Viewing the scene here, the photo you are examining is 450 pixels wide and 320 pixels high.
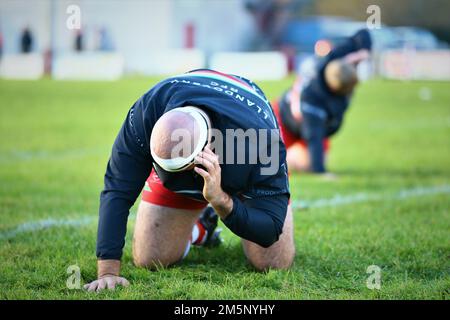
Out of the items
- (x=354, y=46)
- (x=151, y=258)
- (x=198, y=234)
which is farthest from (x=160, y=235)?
(x=354, y=46)

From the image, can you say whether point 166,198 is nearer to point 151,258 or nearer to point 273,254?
point 151,258

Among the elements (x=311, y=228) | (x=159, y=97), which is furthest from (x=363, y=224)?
(x=159, y=97)

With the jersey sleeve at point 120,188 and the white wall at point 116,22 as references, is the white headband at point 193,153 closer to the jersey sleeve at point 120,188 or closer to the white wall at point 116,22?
the jersey sleeve at point 120,188

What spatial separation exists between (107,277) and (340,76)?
4.85 metres

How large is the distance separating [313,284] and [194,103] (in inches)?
48.8

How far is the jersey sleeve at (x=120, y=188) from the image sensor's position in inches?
145

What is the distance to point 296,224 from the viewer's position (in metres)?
5.55

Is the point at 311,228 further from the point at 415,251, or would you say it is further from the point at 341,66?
the point at 341,66

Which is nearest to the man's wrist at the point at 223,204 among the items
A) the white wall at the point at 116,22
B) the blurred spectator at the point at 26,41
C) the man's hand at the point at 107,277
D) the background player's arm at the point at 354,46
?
the man's hand at the point at 107,277

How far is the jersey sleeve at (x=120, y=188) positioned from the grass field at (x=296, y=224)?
27 centimetres

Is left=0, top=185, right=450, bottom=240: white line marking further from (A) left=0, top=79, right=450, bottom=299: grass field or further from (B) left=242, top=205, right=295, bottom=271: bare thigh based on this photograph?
(B) left=242, top=205, right=295, bottom=271: bare thigh

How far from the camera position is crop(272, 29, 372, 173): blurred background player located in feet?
25.9

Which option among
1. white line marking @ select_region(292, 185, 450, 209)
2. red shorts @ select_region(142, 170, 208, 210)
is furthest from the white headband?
white line marking @ select_region(292, 185, 450, 209)

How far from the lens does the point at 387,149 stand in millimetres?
10641
